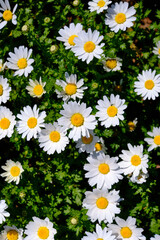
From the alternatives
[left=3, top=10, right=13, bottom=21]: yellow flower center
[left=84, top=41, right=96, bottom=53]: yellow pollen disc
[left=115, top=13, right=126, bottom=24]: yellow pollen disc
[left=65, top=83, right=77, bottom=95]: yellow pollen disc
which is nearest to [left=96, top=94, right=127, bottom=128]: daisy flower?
[left=65, top=83, right=77, bottom=95]: yellow pollen disc

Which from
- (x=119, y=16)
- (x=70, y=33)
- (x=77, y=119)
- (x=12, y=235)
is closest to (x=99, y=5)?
(x=119, y=16)

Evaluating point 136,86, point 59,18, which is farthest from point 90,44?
point 59,18

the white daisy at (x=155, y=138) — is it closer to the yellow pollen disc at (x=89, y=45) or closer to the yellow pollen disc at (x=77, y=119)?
the yellow pollen disc at (x=77, y=119)

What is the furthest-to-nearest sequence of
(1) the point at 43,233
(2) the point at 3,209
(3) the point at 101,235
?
(2) the point at 3,209 → (1) the point at 43,233 → (3) the point at 101,235

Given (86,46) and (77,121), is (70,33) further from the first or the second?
(77,121)

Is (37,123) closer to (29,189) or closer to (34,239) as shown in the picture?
(29,189)

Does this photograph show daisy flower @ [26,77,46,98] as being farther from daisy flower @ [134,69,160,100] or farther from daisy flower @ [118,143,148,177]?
daisy flower @ [118,143,148,177]

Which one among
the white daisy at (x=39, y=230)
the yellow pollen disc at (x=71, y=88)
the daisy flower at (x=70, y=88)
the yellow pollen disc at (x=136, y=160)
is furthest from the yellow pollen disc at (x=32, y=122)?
the yellow pollen disc at (x=136, y=160)
